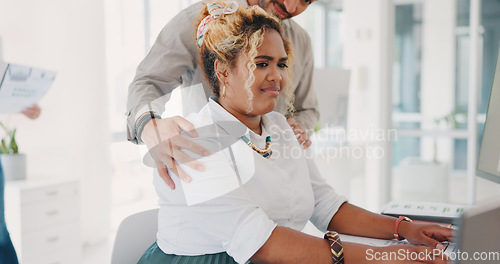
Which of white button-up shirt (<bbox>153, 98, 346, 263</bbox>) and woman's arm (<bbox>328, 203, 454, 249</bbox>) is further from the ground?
white button-up shirt (<bbox>153, 98, 346, 263</bbox>)

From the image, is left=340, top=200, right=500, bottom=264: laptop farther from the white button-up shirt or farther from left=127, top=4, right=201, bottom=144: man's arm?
left=127, top=4, right=201, bottom=144: man's arm

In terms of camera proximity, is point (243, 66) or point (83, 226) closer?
point (243, 66)

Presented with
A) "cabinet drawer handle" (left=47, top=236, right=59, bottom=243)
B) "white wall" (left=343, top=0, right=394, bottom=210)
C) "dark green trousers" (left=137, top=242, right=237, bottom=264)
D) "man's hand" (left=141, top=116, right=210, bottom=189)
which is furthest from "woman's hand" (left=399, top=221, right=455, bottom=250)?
"white wall" (left=343, top=0, right=394, bottom=210)

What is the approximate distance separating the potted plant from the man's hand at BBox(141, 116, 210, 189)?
2.17 m

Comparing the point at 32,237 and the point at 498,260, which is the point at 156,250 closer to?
the point at 498,260

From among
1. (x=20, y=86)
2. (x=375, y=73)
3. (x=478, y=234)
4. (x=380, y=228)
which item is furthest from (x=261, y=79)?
(x=375, y=73)

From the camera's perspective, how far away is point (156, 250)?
1093 millimetres

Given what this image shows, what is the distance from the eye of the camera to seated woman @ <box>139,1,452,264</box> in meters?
0.99

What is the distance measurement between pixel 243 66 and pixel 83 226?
3.01 m

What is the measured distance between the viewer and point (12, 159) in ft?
→ 9.56

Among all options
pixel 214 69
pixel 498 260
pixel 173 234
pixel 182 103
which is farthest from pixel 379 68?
pixel 498 260

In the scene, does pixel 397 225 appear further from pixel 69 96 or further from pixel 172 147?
pixel 69 96

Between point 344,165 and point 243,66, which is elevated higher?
point 243,66

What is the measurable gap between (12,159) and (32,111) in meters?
0.41
